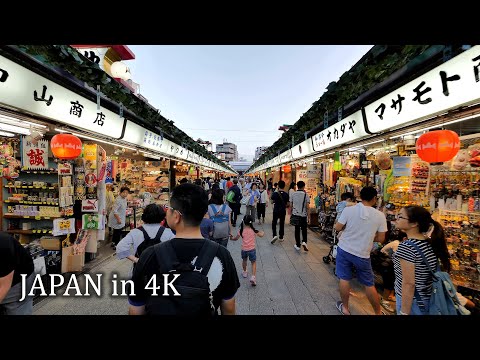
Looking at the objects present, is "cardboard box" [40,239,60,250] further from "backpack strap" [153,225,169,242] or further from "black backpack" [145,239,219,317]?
"black backpack" [145,239,219,317]

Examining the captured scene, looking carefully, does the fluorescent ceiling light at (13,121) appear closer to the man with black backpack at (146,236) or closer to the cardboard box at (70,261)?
the man with black backpack at (146,236)

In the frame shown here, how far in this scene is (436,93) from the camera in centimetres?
276

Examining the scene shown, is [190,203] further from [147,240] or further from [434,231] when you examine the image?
[434,231]

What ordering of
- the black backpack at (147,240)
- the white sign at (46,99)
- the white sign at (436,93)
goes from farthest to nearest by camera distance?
the black backpack at (147,240), the white sign at (46,99), the white sign at (436,93)

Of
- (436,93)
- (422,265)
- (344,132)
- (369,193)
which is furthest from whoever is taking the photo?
(344,132)

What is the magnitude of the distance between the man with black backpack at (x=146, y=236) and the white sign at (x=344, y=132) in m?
3.92

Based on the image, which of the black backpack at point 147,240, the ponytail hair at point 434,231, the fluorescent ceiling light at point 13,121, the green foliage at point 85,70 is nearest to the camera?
the ponytail hair at point 434,231

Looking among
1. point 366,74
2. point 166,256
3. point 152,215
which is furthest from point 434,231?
point 152,215

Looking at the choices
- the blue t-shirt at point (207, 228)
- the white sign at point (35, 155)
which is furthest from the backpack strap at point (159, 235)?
the white sign at point (35, 155)

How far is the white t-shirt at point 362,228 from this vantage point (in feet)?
12.3

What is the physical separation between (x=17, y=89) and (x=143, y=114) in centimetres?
379

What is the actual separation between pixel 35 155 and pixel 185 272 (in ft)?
19.9
